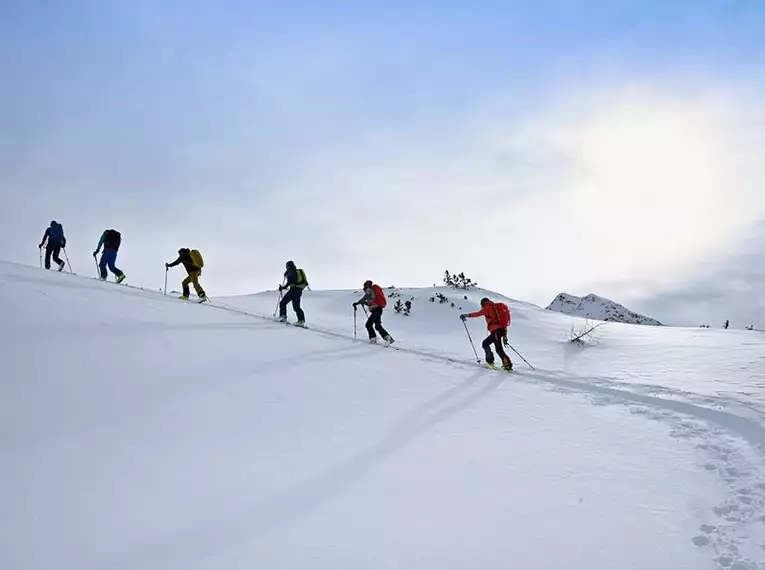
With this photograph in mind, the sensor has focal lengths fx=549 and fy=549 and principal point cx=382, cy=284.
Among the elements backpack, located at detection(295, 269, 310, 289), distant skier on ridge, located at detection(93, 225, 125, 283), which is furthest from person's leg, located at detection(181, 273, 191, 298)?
backpack, located at detection(295, 269, 310, 289)

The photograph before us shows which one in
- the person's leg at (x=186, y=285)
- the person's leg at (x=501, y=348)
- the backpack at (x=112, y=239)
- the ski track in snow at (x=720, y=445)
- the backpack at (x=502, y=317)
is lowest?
the ski track in snow at (x=720, y=445)

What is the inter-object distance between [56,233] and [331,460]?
571 inches

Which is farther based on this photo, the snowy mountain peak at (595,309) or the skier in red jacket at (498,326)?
the snowy mountain peak at (595,309)

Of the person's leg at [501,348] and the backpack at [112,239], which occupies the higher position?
the backpack at [112,239]

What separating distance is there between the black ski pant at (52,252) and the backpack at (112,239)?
2252mm

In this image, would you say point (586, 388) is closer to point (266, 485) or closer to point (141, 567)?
point (266, 485)

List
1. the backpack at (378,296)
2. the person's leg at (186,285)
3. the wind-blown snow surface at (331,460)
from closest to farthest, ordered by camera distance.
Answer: the wind-blown snow surface at (331,460)
the backpack at (378,296)
the person's leg at (186,285)

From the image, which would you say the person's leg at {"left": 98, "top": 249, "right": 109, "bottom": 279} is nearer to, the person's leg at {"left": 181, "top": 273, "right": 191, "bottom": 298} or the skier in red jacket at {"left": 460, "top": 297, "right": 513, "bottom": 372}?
the person's leg at {"left": 181, "top": 273, "right": 191, "bottom": 298}

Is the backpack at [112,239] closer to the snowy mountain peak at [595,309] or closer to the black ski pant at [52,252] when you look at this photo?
the black ski pant at [52,252]

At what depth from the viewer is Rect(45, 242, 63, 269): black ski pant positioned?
16.1 metres

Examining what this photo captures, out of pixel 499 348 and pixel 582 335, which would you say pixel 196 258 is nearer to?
pixel 499 348

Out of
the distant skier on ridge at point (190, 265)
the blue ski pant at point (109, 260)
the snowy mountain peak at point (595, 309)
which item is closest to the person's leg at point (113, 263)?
the blue ski pant at point (109, 260)

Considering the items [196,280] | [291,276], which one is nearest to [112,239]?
[196,280]

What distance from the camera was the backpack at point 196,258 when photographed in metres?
14.6
